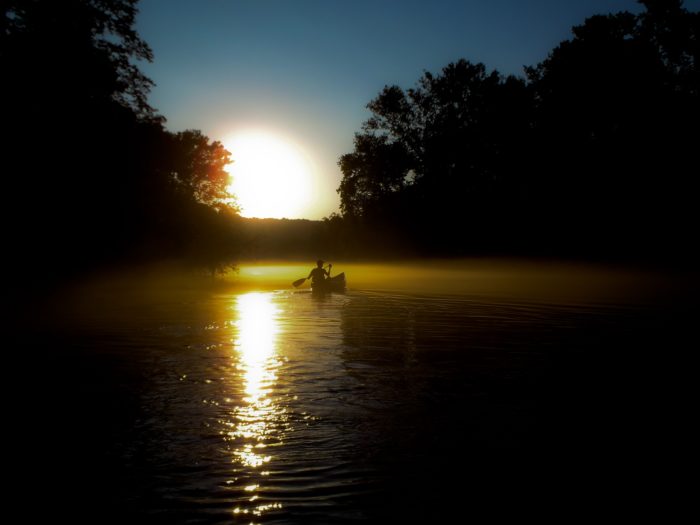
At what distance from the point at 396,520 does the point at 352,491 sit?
0.69 m

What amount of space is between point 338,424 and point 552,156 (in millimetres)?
51484

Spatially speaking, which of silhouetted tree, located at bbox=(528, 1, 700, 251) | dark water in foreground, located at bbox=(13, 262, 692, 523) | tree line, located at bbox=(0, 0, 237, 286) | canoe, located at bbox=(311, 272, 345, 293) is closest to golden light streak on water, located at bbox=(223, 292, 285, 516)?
dark water in foreground, located at bbox=(13, 262, 692, 523)

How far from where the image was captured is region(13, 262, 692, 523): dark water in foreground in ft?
19.1

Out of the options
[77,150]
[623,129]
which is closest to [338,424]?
[77,150]

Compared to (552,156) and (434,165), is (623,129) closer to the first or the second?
(552,156)

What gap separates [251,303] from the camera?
2830 cm

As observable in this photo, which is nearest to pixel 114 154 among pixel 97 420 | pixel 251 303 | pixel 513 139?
pixel 251 303

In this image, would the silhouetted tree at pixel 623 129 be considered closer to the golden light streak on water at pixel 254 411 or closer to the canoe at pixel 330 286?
the canoe at pixel 330 286

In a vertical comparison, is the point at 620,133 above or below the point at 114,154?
above

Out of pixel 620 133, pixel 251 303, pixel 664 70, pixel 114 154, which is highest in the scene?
pixel 664 70

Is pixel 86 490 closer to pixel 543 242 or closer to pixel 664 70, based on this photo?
pixel 664 70

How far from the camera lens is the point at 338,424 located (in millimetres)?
8102

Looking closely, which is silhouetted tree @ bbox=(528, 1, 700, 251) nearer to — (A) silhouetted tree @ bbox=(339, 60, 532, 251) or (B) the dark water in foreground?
(A) silhouetted tree @ bbox=(339, 60, 532, 251)

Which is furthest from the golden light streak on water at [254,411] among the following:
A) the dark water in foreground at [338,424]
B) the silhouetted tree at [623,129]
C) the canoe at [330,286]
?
the silhouetted tree at [623,129]
